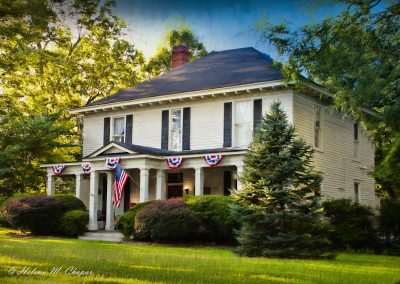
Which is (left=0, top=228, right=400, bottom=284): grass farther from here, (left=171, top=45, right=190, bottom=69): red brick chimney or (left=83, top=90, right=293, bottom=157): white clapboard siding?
(left=171, top=45, right=190, bottom=69): red brick chimney

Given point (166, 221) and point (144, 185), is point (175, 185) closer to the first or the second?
point (144, 185)

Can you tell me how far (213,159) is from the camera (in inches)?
910

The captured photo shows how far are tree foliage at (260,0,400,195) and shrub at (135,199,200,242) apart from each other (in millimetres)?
6513

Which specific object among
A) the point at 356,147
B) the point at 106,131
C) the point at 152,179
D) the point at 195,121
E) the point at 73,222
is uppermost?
the point at 195,121

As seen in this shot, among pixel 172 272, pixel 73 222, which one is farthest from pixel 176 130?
pixel 172 272

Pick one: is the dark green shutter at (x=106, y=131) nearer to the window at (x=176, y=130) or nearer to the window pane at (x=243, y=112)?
the window at (x=176, y=130)

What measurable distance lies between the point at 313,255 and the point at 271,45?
6.04 m

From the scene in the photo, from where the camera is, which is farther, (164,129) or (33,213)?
(164,129)

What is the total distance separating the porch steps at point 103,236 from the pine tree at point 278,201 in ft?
25.8

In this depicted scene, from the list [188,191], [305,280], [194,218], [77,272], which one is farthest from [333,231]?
[77,272]

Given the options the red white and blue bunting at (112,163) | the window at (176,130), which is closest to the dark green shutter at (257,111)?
the window at (176,130)

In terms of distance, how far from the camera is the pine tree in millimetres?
16484

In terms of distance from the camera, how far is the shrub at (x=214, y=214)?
20.6 meters

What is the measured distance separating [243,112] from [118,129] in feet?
23.6
